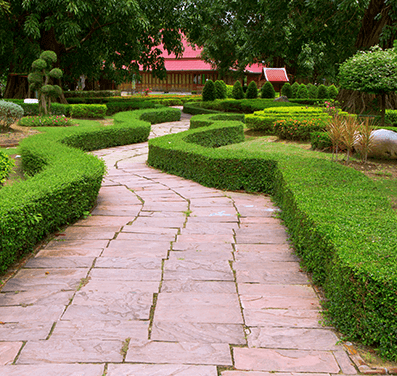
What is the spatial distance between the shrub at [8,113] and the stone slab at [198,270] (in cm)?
988

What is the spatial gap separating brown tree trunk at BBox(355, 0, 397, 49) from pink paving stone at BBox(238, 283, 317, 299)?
14.0 m

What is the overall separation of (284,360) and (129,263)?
192 centimetres

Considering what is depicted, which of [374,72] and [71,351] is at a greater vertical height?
[374,72]

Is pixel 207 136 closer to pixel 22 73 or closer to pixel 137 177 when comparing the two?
pixel 137 177

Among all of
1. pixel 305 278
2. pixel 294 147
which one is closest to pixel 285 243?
pixel 305 278

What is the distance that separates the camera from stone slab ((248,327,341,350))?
2.82 meters

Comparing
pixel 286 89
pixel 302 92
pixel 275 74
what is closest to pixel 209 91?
pixel 286 89

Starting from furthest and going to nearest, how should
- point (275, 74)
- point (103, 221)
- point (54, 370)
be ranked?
point (275, 74) → point (103, 221) → point (54, 370)

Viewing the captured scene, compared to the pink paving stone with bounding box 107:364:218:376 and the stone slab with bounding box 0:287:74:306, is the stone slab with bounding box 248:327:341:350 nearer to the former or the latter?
the pink paving stone with bounding box 107:364:218:376

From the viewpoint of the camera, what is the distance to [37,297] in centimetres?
342

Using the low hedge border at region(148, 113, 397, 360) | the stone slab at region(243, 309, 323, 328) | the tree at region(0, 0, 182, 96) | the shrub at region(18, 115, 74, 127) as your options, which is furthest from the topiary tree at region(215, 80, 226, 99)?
the stone slab at region(243, 309, 323, 328)

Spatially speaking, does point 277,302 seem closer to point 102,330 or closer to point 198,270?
point 198,270

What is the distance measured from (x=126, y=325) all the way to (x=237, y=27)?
24918 mm

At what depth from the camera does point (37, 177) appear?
5.24m
